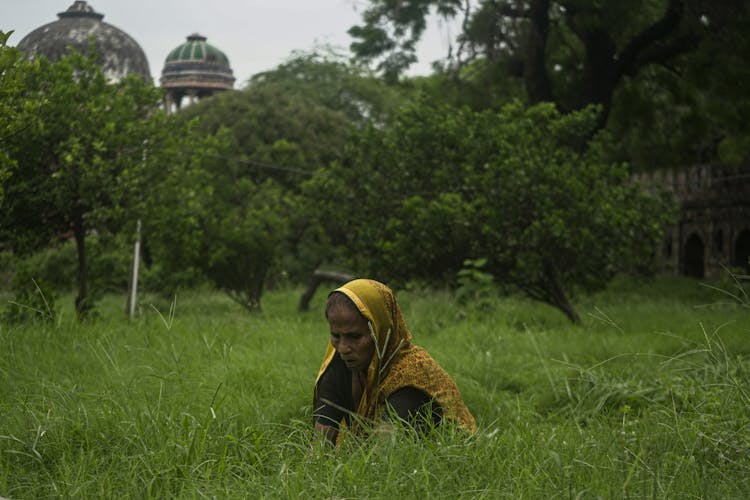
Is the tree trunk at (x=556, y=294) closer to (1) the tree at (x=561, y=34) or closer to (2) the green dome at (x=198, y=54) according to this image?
(1) the tree at (x=561, y=34)

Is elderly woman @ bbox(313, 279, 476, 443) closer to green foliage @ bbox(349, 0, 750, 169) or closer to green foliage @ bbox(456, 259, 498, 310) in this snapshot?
green foliage @ bbox(456, 259, 498, 310)

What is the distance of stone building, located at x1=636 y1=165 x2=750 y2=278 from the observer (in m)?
25.6

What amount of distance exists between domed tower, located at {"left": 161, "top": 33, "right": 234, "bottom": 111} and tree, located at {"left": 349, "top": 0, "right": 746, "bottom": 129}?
79.9 ft

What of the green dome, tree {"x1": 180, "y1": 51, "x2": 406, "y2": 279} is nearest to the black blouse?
tree {"x1": 180, "y1": 51, "x2": 406, "y2": 279}

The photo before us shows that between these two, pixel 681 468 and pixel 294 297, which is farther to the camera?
pixel 294 297

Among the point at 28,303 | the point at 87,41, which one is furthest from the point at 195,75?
the point at 28,303

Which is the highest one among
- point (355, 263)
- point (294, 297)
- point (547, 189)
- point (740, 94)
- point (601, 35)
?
point (601, 35)

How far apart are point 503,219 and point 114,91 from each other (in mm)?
5423

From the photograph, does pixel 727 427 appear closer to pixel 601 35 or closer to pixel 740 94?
pixel 740 94

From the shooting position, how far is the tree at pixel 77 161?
945 centimetres

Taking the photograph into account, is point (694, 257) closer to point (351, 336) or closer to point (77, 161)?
point (77, 161)

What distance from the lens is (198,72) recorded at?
4425 cm

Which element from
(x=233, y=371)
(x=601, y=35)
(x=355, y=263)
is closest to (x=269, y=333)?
(x=233, y=371)

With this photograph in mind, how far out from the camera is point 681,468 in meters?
3.52
